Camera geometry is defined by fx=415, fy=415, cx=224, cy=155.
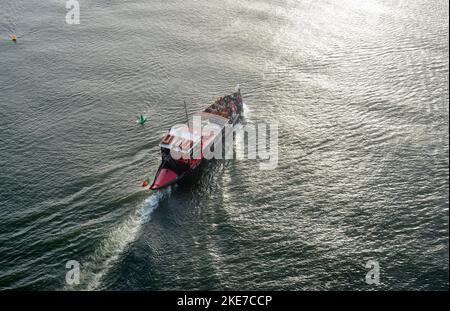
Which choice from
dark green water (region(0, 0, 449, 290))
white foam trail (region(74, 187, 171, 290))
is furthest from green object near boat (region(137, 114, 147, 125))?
white foam trail (region(74, 187, 171, 290))

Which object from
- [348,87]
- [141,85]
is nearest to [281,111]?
[348,87]

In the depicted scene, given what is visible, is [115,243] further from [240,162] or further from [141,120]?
[141,120]

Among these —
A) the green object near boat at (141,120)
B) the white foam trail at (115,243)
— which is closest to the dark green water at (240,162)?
the white foam trail at (115,243)

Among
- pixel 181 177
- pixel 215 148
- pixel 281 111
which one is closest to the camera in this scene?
pixel 181 177

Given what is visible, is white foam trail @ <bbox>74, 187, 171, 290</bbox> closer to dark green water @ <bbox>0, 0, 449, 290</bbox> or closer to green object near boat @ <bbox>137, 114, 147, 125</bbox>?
dark green water @ <bbox>0, 0, 449, 290</bbox>

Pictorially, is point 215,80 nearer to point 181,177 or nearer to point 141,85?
point 141,85
